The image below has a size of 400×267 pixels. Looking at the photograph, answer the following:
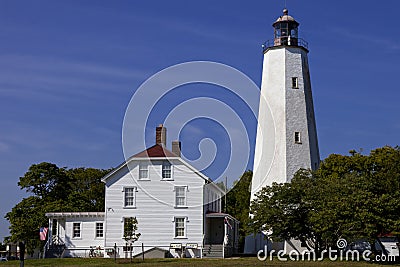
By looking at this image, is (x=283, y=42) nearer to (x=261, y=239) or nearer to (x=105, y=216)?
(x=261, y=239)

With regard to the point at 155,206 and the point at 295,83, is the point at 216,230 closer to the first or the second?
the point at 155,206

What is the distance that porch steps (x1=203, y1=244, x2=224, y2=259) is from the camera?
4122cm

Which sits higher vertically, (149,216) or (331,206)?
(331,206)

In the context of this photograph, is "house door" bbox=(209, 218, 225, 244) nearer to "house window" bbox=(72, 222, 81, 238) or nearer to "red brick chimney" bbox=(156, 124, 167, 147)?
"red brick chimney" bbox=(156, 124, 167, 147)

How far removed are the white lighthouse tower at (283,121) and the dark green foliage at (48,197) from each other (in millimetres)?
15767

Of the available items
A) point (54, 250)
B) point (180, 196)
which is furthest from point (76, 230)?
point (180, 196)

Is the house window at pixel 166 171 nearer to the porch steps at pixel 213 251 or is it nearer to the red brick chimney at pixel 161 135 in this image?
the red brick chimney at pixel 161 135

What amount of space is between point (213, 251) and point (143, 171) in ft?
22.7

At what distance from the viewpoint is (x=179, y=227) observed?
139 feet

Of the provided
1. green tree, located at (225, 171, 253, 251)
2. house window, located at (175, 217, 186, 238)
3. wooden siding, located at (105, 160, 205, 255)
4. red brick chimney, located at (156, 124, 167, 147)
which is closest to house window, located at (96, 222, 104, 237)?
wooden siding, located at (105, 160, 205, 255)

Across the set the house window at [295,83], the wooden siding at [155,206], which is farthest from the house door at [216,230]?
the house window at [295,83]

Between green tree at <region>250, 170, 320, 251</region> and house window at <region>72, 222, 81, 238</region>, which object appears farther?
house window at <region>72, 222, 81, 238</region>

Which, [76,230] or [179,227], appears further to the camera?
[76,230]

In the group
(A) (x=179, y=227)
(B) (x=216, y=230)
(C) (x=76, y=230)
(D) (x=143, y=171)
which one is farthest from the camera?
(B) (x=216, y=230)
